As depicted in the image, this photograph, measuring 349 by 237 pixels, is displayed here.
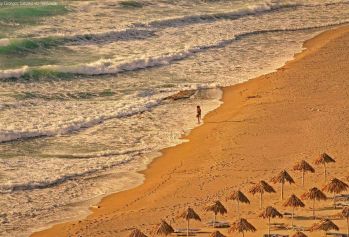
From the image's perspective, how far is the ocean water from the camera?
3059cm

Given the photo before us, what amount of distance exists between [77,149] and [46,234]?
7.46 m

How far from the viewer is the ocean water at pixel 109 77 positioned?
3059cm

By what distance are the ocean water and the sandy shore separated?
34.2 inches

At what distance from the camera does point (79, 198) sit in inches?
1150

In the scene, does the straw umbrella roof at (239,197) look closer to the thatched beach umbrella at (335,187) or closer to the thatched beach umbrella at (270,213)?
the thatched beach umbrella at (270,213)

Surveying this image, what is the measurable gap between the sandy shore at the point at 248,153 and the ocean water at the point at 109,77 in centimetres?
87

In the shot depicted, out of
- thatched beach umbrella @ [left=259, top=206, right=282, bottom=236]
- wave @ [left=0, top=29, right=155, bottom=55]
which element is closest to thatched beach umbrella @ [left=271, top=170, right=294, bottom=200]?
thatched beach umbrella @ [left=259, top=206, right=282, bottom=236]

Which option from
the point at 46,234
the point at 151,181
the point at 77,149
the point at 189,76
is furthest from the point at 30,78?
the point at 46,234

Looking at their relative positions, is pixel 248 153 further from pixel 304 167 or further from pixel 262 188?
pixel 262 188

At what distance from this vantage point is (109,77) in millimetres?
44938

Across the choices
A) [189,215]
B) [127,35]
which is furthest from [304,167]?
[127,35]

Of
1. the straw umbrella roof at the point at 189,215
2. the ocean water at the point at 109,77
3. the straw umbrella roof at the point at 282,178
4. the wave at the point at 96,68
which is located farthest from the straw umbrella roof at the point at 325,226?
the wave at the point at 96,68

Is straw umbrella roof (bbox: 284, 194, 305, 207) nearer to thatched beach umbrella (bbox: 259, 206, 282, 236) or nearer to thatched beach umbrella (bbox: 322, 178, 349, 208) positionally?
thatched beach umbrella (bbox: 259, 206, 282, 236)

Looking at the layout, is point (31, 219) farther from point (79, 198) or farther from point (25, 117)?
point (25, 117)
